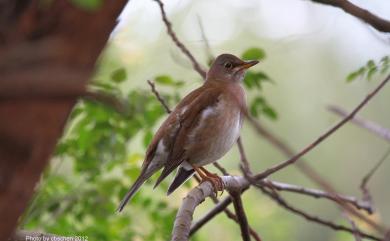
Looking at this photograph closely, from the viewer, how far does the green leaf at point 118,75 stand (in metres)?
4.79

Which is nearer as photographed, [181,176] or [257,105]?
[257,105]

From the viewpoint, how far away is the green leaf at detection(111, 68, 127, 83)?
4785mm

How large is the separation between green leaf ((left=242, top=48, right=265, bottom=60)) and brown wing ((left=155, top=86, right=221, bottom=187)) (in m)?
0.54

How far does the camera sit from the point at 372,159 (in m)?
13.9

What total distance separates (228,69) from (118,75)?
53.6 inches

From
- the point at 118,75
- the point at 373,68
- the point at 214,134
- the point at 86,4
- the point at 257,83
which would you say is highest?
the point at 86,4

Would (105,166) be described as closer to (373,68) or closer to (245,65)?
(245,65)

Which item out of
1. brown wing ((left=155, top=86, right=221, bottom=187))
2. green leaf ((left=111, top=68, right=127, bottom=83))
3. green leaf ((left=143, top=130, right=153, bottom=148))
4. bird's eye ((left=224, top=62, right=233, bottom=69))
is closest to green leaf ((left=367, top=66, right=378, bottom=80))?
brown wing ((left=155, top=86, right=221, bottom=187))

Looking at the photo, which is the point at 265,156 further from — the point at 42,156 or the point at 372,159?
the point at 42,156

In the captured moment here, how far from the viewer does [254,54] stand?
4902mm

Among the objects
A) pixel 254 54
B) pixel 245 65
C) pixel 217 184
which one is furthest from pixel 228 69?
pixel 217 184

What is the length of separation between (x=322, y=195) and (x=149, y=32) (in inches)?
123

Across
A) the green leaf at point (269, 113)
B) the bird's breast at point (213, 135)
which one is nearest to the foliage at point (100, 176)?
the bird's breast at point (213, 135)

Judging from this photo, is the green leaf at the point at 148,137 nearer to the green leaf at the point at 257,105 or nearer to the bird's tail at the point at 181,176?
the bird's tail at the point at 181,176
